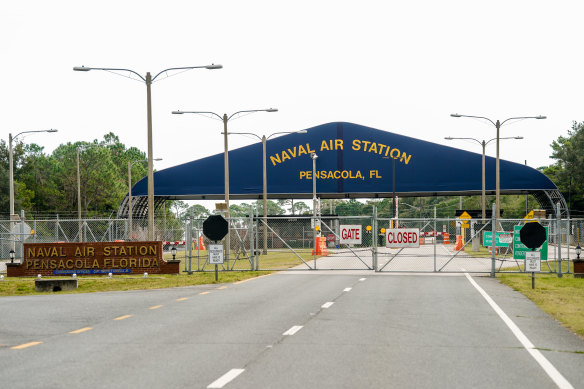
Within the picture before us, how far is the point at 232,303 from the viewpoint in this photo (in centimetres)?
1812

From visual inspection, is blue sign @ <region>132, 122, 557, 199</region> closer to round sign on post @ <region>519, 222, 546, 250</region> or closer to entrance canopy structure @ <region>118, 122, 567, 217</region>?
entrance canopy structure @ <region>118, 122, 567, 217</region>

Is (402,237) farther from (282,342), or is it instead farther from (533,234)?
(282,342)

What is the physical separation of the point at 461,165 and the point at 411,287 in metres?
41.4

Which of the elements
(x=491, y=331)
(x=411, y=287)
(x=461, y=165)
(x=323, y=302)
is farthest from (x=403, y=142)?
(x=491, y=331)

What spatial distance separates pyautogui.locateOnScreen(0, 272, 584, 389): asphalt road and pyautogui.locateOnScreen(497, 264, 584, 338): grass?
401 mm

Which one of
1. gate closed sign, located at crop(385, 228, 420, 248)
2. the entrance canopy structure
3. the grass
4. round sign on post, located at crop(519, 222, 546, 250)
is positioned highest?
the entrance canopy structure

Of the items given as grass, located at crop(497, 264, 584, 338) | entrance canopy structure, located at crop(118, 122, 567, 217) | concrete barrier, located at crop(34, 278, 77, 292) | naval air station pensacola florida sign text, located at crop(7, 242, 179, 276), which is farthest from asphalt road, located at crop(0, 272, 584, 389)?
entrance canopy structure, located at crop(118, 122, 567, 217)

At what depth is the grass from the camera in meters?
15.3

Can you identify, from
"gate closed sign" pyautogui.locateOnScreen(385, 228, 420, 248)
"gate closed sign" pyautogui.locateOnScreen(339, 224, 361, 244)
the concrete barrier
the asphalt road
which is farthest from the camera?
"gate closed sign" pyautogui.locateOnScreen(339, 224, 361, 244)

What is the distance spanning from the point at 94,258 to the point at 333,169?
3746cm

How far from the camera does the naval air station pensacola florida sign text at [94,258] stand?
2948 centimetres

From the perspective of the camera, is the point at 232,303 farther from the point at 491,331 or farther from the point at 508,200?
the point at 508,200

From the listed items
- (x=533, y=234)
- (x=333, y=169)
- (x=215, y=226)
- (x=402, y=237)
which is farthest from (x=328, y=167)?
(x=533, y=234)

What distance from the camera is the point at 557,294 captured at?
21.1m
